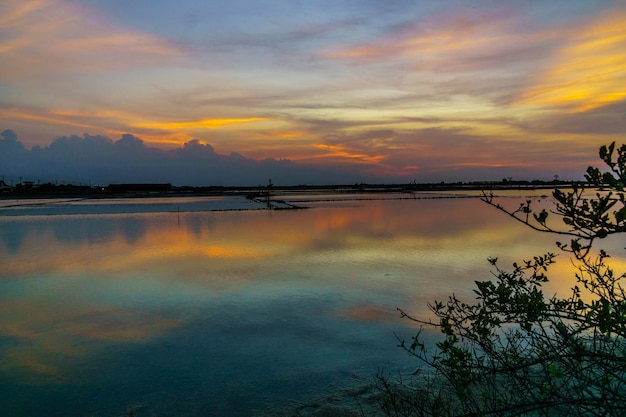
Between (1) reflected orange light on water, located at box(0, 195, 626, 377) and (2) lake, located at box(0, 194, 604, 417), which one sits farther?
(1) reflected orange light on water, located at box(0, 195, 626, 377)

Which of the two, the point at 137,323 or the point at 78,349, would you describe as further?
the point at 137,323

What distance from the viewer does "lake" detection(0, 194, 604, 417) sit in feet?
19.7

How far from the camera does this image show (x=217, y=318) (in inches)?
357

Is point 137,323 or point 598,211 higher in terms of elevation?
point 598,211

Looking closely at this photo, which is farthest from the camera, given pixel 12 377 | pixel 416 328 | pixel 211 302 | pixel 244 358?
pixel 211 302

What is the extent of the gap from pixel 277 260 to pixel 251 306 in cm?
538

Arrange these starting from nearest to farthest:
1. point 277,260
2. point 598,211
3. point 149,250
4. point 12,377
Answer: point 598,211 → point 12,377 → point 277,260 → point 149,250

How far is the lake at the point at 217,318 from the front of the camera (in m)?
6.00

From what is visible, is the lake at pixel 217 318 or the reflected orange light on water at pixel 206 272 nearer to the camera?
the lake at pixel 217 318

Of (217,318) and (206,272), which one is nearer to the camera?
(217,318)

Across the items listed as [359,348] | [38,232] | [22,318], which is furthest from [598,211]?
[38,232]

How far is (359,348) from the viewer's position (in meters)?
7.46

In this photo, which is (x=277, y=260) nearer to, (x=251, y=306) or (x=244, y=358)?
(x=251, y=306)

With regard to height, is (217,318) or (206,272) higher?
(206,272)
